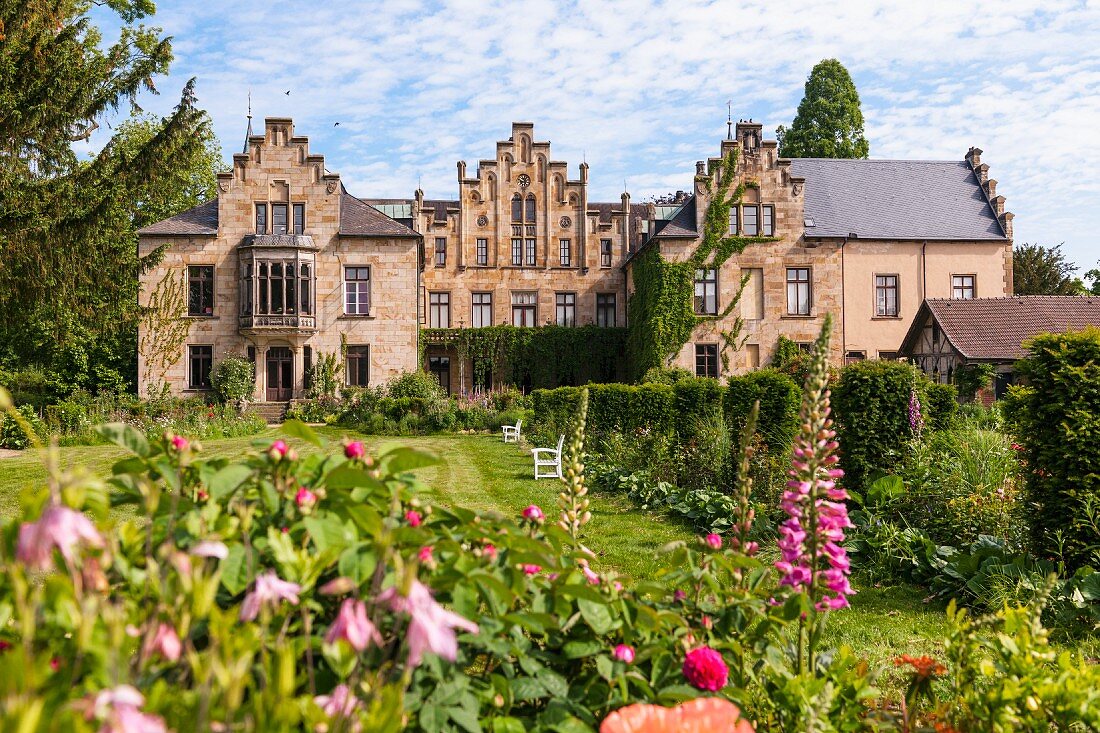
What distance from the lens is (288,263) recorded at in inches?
1120

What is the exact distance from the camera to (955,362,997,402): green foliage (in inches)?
918

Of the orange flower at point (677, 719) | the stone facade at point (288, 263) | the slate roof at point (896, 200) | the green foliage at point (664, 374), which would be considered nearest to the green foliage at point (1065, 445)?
the orange flower at point (677, 719)

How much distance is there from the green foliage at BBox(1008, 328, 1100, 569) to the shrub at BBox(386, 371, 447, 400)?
20.9 m

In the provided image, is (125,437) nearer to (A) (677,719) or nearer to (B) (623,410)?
(A) (677,719)

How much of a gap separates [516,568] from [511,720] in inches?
13.1

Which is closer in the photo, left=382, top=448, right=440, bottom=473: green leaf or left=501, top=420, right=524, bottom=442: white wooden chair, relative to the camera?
left=382, top=448, right=440, bottom=473: green leaf

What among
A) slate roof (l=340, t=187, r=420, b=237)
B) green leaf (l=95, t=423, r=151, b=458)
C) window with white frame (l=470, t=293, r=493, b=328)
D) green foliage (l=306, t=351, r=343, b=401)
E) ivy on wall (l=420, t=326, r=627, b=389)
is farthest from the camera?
window with white frame (l=470, t=293, r=493, b=328)

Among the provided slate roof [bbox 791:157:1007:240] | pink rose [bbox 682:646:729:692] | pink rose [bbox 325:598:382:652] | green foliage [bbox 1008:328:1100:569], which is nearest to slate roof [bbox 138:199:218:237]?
slate roof [bbox 791:157:1007:240]

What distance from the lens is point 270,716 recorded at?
1081 mm

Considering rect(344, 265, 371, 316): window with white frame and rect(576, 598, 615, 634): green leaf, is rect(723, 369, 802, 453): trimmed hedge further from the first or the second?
rect(344, 265, 371, 316): window with white frame

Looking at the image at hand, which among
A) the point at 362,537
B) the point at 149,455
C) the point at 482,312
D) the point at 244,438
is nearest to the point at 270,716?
the point at 362,537

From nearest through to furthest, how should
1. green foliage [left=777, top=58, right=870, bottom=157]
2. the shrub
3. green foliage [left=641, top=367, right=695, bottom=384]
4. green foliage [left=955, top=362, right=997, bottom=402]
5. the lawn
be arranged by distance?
Answer: the lawn < green foliage [left=955, top=362, right=997, bottom=402] < the shrub < green foliage [left=641, top=367, right=695, bottom=384] < green foliage [left=777, top=58, right=870, bottom=157]

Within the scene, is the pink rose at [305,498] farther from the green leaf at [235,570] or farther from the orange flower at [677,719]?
the orange flower at [677,719]

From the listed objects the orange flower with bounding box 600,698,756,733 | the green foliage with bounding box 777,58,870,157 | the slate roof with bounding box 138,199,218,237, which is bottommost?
the orange flower with bounding box 600,698,756,733
